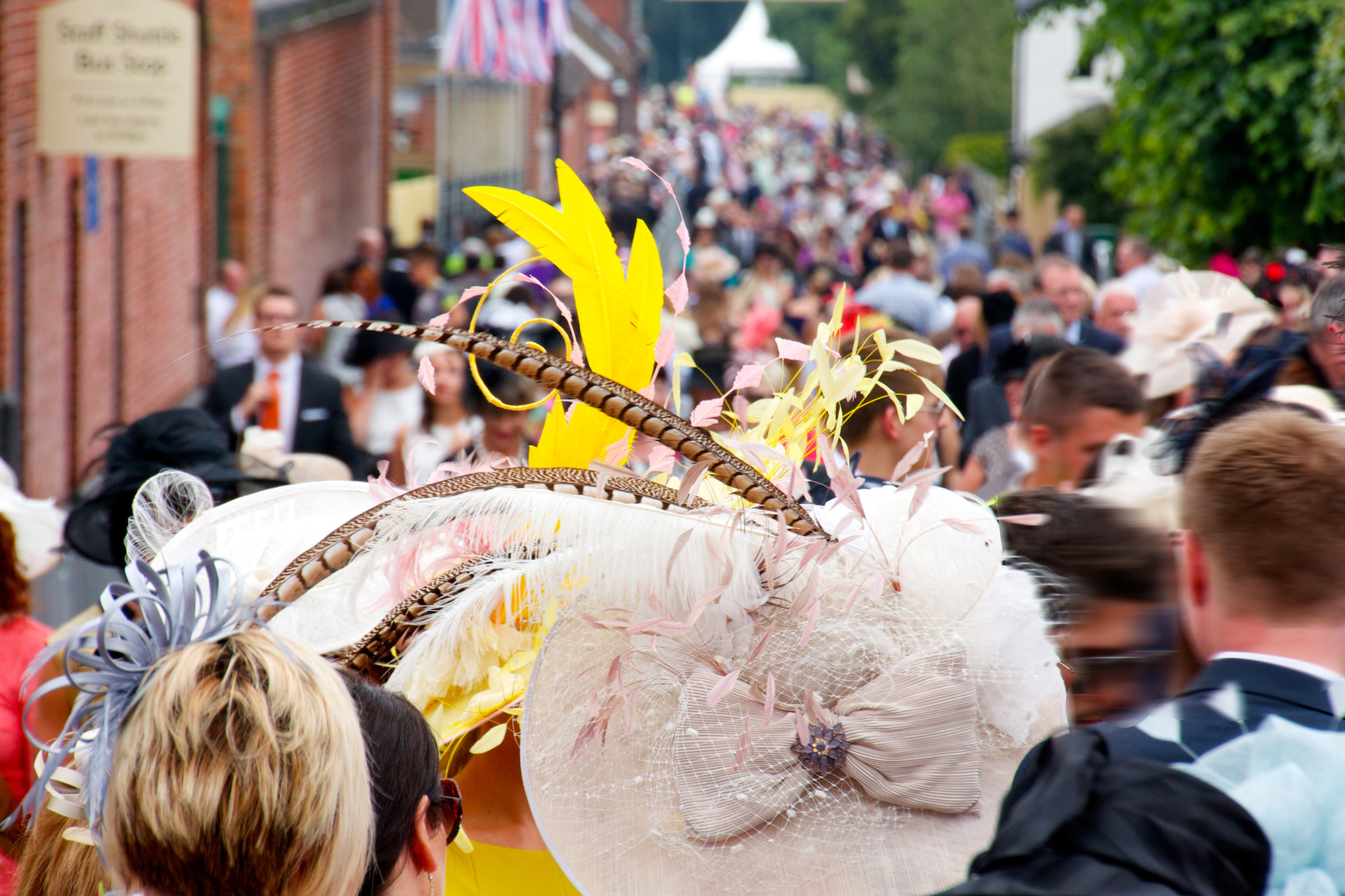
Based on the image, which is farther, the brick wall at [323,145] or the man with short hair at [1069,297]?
the brick wall at [323,145]

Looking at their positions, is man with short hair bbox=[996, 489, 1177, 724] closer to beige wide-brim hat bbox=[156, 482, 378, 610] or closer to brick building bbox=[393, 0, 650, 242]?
beige wide-brim hat bbox=[156, 482, 378, 610]

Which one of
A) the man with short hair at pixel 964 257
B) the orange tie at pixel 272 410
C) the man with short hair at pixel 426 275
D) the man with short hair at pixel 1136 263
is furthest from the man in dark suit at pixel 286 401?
the man with short hair at pixel 964 257

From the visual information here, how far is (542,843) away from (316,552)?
2.21 feet

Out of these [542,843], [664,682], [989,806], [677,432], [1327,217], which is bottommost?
[542,843]

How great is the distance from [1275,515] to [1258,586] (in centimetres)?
10

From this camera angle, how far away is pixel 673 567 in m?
1.81

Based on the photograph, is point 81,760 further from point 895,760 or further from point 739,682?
point 895,760

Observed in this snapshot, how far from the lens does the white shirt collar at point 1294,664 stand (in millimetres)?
1715

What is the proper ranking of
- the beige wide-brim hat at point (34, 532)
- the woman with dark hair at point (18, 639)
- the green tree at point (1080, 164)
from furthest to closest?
the green tree at point (1080, 164) → the beige wide-brim hat at point (34, 532) → the woman with dark hair at point (18, 639)

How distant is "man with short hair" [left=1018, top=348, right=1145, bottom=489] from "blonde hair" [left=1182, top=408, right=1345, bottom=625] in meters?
1.80

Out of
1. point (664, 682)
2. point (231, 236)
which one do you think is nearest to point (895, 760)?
point (664, 682)

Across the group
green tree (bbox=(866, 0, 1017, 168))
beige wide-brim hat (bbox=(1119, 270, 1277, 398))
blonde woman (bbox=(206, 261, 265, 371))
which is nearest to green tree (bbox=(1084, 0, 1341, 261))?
beige wide-brim hat (bbox=(1119, 270, 1277, 398))

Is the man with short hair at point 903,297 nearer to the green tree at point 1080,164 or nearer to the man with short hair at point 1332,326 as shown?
the man with short hair at point 1332,326

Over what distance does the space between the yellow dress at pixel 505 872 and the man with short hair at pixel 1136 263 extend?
848 centimetres
